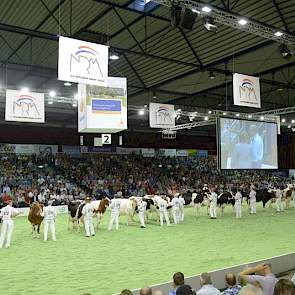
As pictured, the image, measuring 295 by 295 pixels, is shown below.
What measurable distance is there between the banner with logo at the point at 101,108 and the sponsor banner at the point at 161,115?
28.5 feet

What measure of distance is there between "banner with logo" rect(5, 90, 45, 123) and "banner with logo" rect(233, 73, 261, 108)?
7885mm

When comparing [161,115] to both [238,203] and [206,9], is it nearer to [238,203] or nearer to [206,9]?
[238,203]

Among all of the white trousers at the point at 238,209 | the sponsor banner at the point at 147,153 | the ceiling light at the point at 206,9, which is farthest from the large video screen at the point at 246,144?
the sponsor banner at the point at 147,153

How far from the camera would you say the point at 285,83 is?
22.9 m

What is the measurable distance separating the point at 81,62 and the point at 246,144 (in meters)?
9.76

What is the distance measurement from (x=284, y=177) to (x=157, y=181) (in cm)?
1590

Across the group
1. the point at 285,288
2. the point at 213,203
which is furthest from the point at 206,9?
the point at 213,203

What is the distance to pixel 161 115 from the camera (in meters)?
19.9

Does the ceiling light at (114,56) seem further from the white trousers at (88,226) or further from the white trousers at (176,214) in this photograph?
the white trousers at (176,214)

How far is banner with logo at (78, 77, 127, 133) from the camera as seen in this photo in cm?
1014

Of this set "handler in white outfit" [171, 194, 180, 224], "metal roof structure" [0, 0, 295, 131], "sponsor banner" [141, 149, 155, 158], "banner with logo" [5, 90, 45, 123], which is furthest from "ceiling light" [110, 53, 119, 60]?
"sponsor banner" [141, 149, 155, 158]

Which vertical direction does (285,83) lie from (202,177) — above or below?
above

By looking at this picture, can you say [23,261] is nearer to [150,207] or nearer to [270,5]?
[150,207]

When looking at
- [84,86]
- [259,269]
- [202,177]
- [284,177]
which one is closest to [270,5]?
[84,86]
